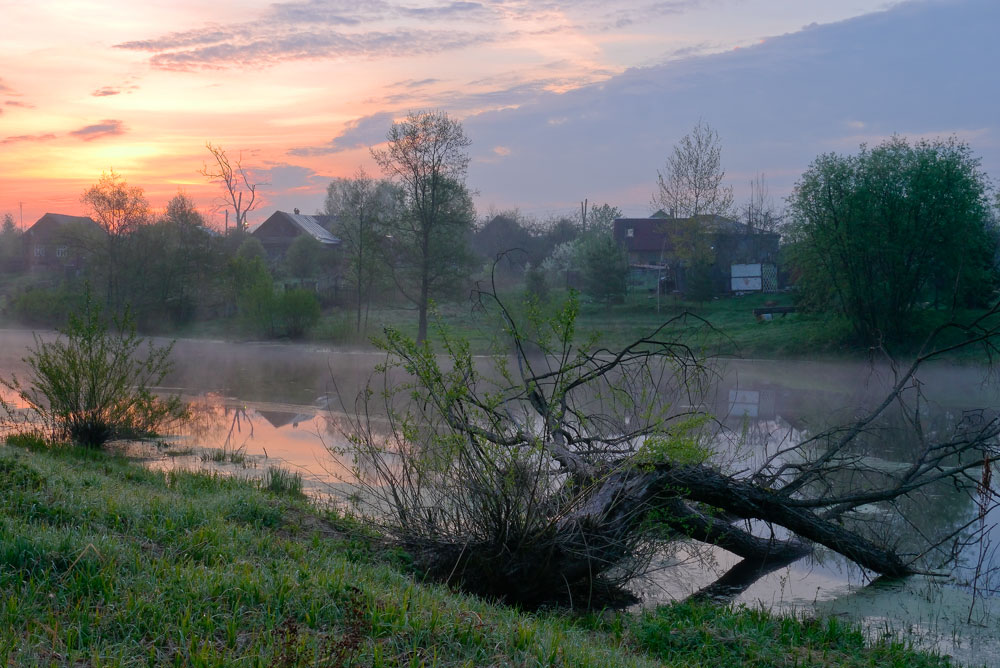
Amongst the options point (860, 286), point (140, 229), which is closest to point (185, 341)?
point (140, 229)

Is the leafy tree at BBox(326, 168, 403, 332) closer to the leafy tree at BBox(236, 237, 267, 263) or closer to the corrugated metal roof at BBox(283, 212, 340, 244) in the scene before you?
the leafy tree at BBox(236, 237, 267, 263)

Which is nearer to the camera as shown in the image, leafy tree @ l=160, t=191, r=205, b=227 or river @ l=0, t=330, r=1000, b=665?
river @ l=0, t=330, r=1000, b=665

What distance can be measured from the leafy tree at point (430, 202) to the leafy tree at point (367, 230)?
0.98 meters

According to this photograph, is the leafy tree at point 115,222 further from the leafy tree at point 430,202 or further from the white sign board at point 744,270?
the white sign board at point 744,270

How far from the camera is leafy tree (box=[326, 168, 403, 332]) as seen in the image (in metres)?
32.9

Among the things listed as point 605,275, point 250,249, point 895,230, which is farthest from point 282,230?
point 895,230

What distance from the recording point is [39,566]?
4.50 m

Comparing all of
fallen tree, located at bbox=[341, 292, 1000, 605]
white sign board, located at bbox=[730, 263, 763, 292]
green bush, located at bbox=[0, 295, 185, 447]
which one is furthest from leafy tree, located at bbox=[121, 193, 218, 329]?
fallen tree, located at bbox=[341, 292, 1000, 605]

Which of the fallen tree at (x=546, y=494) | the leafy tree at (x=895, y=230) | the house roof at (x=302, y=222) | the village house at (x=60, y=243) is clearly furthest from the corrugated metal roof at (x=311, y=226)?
the fallen tree at (x=546, y=494)

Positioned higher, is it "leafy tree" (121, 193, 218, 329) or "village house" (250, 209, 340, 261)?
"village house" (250, 209, 340, 261)

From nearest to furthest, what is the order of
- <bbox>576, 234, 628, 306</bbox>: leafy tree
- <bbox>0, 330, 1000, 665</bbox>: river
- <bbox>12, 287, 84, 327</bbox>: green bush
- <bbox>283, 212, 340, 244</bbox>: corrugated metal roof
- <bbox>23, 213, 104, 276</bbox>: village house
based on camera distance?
1. <bbox>0, 330, 1000, 665</bbox>: river
2. <bbox>576, 234, 628, 306</bbox>: leafy tree
3. <bbox>23, 213, 104, 276</bbox>: village house
4. <bbox>12, 287, 84, 327</bbox>: green bush
5. <bbox>283, 212, 340, 244</bbox>: corrugated metal roof

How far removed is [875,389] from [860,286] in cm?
569

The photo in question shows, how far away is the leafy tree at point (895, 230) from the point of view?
87.5 feet

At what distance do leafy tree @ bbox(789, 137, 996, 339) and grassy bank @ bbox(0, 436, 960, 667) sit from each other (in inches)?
918
